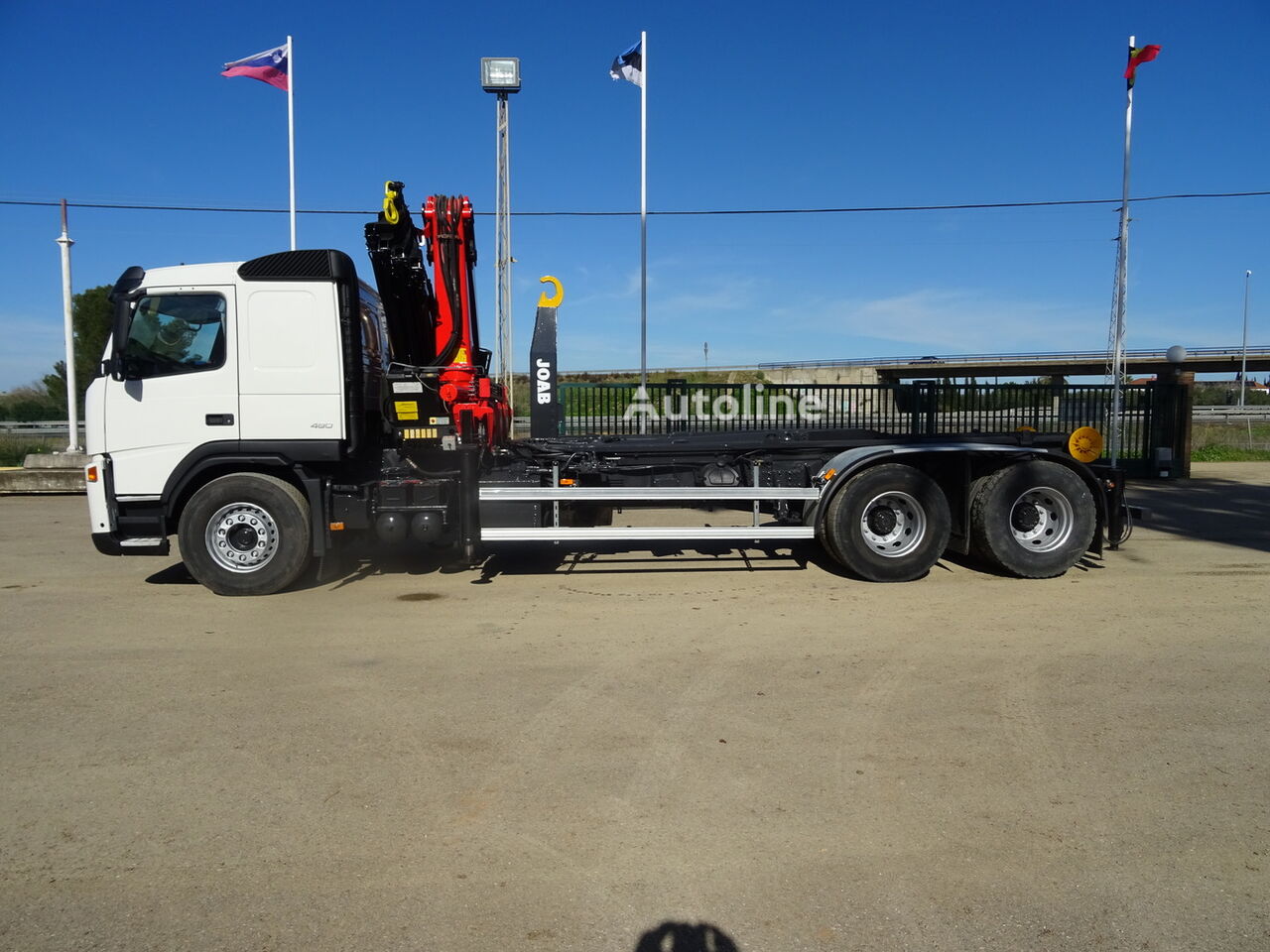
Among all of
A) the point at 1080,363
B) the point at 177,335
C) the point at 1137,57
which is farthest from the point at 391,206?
the point at 1080,363

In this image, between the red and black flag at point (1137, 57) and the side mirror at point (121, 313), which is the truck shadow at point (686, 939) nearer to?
the side mirror at point (121, 313)

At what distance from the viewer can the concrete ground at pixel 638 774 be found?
111 inches

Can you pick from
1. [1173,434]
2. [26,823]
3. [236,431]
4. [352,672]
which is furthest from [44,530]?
[1173,434]

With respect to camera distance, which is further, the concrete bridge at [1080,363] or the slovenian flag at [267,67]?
the concrete bridge at [1080,363]

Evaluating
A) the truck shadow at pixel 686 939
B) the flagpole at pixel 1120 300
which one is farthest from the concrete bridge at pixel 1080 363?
the truck shadow at pixel 686 939

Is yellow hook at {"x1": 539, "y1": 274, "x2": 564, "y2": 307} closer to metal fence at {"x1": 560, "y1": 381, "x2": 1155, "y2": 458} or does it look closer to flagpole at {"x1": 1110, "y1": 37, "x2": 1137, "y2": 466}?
metal fence at {"x1": 560, "y1": 381, "x2": 1155, "y2": 458}

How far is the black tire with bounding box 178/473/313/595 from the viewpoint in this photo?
287 inches

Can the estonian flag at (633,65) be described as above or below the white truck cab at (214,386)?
above

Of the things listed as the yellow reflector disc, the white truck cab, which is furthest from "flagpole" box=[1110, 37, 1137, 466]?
the white truck cab

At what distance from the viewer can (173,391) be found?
7.28 meters

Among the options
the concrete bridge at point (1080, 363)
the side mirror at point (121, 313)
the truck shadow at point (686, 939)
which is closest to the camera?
the truck shadow at point (686, 939)

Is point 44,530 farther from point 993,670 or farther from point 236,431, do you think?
point 993,670

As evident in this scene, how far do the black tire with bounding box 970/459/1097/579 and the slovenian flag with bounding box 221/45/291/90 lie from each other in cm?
1606

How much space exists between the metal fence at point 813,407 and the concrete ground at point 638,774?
27.6 feet
